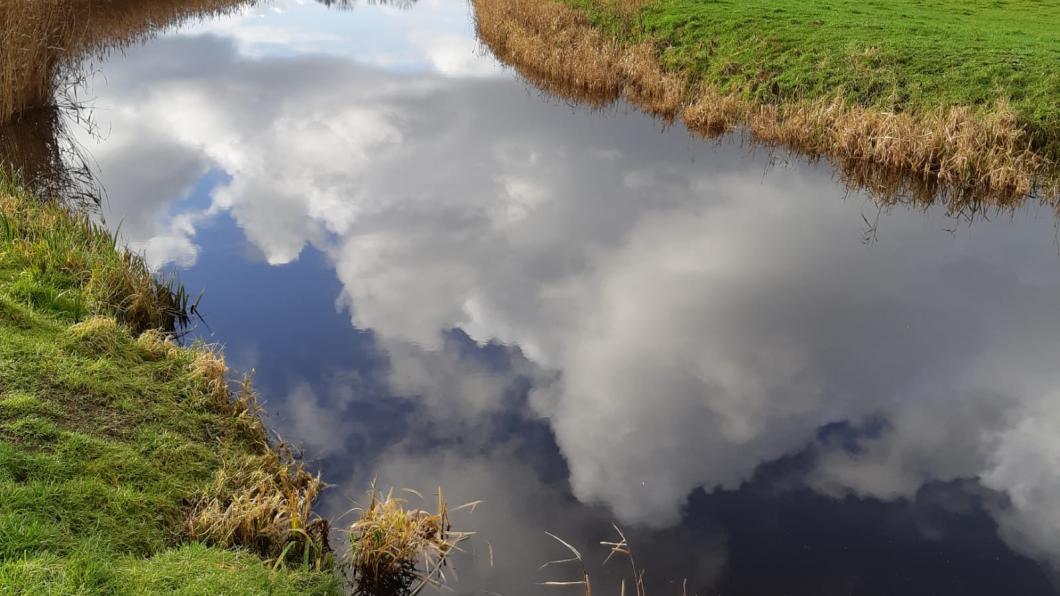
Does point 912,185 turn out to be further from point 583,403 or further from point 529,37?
point 529,37

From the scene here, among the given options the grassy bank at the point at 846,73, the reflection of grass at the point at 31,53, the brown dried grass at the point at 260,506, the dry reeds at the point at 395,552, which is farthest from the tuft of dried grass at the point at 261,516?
the grassy bank at the point at 846,73

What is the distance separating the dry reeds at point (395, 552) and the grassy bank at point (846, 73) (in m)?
12.8

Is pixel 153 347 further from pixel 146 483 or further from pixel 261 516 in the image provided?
pixel 261 516

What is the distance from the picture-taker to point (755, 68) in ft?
65.8

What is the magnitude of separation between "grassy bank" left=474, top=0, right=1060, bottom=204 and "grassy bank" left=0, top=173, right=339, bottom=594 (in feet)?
44.2

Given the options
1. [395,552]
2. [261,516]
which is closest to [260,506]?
[261,516]

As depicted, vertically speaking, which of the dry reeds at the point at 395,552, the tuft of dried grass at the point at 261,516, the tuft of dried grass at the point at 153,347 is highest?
the tuft of dried grass at the point at 153,347

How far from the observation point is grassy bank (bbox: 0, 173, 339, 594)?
5.10m

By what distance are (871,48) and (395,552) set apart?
18.0 meters

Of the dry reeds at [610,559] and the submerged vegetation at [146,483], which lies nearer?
the submerged vegetation at [146,483]

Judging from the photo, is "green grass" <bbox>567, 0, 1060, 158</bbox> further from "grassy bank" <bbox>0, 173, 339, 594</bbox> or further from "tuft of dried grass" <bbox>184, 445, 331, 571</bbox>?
"tuft of dried grass" <bbox>184, 445, 331, 571</bbox>

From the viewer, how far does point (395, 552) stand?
6.43 meters

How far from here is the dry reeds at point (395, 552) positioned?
20.8ft

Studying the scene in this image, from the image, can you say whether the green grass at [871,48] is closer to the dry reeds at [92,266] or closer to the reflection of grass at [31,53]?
the dry reeds at [92,266]
